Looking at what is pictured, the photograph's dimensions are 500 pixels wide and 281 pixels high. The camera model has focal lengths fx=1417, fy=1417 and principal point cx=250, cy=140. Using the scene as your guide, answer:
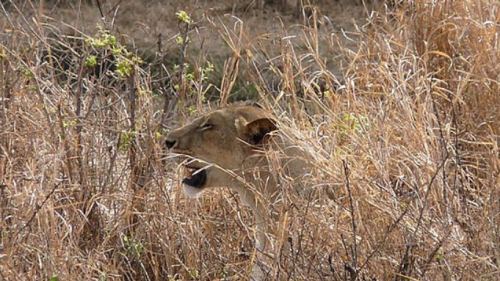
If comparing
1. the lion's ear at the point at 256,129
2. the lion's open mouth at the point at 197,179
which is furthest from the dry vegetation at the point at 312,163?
the lion's open mouth at the point at 197,179

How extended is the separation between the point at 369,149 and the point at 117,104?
119cm

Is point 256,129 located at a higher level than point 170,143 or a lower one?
higher

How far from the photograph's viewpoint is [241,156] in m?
4.90

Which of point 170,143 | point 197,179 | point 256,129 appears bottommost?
point 197,179

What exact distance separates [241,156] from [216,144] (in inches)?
4.0

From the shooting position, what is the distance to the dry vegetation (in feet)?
15.3

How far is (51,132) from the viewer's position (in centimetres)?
547

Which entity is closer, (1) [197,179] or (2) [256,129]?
(2) [256,129]

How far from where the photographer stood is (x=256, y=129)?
4824 mm

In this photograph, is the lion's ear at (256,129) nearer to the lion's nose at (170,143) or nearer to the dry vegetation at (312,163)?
the dry vegetation at (312,163)

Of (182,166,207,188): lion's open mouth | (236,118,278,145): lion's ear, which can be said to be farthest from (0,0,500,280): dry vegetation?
(182,166,207,188): lion's open mouth

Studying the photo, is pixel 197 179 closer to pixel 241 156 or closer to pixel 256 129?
pixel 241 156

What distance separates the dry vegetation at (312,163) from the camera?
183 inches

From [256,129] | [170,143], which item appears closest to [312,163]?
[256,129]
